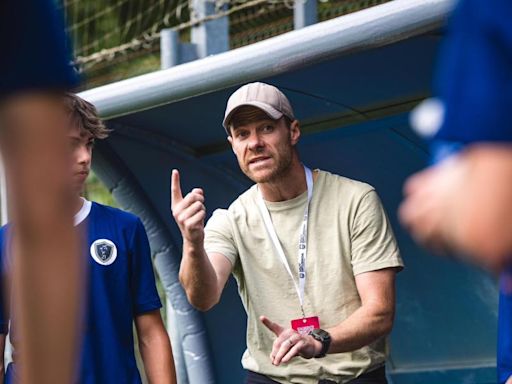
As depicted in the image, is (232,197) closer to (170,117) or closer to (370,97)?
(170,117)

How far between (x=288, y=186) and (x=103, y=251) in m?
0.88

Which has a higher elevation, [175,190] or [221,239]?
[175,190]

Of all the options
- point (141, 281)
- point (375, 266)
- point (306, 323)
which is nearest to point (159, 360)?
point (141, 281)

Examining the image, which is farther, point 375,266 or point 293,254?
point 293,254

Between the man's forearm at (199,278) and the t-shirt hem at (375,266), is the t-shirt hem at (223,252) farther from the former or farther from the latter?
the t-shirt hem at (375,266)

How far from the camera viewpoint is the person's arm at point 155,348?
14.7 ft

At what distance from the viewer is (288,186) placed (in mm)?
4988

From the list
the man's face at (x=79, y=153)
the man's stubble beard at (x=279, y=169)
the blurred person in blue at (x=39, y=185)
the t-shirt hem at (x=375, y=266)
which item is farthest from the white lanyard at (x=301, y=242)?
the blurred person in blue at (x=39, y=185)

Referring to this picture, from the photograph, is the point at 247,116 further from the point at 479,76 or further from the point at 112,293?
the point at 479,76

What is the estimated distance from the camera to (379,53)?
5016 millimetres

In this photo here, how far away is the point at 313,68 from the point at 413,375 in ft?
5.59

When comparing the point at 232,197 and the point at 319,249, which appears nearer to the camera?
the point at 319,249

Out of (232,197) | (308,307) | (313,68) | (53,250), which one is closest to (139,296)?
(308,307)

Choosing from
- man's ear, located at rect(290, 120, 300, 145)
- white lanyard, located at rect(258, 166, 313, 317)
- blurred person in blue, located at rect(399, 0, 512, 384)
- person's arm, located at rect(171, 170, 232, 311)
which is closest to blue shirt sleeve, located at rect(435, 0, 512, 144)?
blurred person in blue, located at rect(399, 0, 512, 384)
